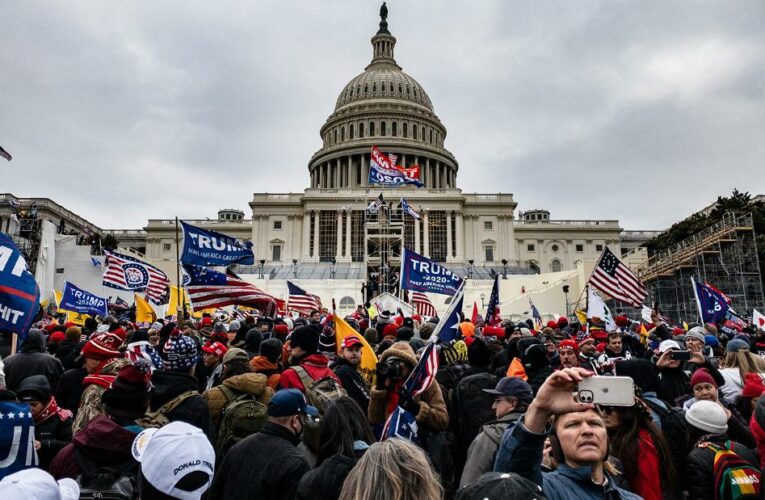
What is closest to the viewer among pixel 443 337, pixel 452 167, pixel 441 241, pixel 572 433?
pixel 572 433

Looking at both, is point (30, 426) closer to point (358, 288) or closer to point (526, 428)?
point (526, 428)

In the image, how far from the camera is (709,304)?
44.4 feet

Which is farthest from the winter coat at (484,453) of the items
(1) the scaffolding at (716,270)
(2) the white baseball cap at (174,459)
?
(1) the scaffolding at (716,270)

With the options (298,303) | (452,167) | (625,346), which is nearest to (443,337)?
(625,346)

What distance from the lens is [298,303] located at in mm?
16734

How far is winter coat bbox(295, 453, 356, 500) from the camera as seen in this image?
2.95m

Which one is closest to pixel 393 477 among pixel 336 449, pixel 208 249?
pixel 336 449

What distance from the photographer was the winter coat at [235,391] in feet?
15.1

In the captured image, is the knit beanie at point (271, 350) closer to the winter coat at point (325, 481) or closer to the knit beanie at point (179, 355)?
the knit beanie at point (179, 355)

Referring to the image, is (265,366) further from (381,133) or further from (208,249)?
(381,133)

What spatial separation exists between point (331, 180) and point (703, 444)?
80.3 meters

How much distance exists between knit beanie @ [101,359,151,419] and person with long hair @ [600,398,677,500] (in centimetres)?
310

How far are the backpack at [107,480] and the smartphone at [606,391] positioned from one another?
238cm

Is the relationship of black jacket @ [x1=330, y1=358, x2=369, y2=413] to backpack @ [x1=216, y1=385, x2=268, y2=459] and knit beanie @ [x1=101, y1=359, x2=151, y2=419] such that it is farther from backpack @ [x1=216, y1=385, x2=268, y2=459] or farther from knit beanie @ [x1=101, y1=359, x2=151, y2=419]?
knit beanie @ [x1=101, y1=359, x2=151, y2=419]
